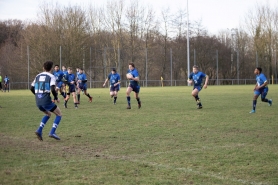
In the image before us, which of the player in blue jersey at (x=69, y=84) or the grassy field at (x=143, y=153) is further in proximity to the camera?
the player in blue jersey at (x=69, y=84)

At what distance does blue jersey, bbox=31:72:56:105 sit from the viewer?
28.7 ft

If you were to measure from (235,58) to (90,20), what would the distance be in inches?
947

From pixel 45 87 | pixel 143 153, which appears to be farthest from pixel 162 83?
pixel 143 153

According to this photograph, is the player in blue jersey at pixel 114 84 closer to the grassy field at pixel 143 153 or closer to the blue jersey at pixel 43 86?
the grassy field at pixel 143 153

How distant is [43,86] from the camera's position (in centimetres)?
877

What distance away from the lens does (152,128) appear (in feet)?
35.3

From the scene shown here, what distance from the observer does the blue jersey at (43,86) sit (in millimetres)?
8758

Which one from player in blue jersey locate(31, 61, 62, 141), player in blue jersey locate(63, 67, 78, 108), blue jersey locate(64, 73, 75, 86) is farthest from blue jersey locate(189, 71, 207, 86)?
player in blue jersey locate(31, 61, 62, 141)

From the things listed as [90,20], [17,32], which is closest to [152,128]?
[90,20]

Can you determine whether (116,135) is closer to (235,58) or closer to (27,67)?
(27,67)

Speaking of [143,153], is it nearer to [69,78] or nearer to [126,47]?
[69,78]

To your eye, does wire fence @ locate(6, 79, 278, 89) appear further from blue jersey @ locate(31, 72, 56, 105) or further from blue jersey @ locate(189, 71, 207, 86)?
blue jersey @ locate(31, 72, 56, 105)

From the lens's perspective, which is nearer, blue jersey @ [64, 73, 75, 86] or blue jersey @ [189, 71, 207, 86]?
blue jersey @ [189, 71, 207, 86]

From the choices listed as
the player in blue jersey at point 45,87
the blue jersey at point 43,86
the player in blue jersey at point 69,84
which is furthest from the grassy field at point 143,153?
the player in blue jersey at point 69,84
